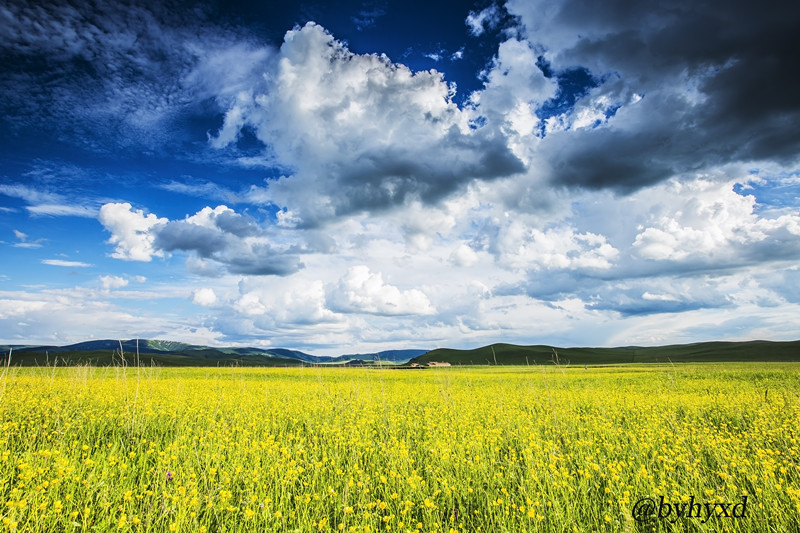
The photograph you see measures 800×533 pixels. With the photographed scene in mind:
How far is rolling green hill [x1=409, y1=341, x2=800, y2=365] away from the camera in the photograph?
103456 millimetres

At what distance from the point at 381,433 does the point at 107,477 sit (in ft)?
17.1

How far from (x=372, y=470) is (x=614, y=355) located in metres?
Result: 158

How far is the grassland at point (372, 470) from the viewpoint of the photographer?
15.6ft

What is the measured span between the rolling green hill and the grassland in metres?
76.2

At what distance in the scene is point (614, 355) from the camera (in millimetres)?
141375

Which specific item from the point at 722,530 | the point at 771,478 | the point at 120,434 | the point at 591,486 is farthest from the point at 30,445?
the point at 771,478

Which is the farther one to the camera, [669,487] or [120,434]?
Answer: [120,434]

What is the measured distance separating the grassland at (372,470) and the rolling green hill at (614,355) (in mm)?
76207

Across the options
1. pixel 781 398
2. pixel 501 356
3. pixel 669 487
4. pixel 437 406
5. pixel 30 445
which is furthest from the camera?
pixel 501 356

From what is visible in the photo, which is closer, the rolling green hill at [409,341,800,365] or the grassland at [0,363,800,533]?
the grassland at [0,363,800,533]

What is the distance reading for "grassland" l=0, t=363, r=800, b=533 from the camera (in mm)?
4754

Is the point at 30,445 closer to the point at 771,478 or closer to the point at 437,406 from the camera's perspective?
the point at 437,406

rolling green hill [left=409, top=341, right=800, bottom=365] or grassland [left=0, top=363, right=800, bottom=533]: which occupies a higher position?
grassland [left=0, top=363, right=800, bottom=533]

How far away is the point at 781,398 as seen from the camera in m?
14.4
